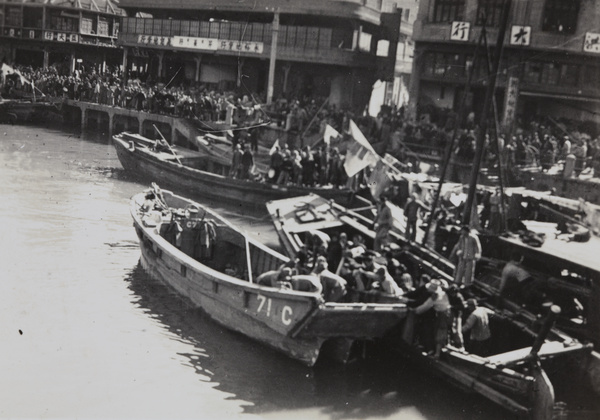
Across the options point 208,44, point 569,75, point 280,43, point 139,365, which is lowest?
point 139,365

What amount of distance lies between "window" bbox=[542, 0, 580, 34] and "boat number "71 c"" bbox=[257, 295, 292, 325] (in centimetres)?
2427

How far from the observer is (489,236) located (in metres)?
15.1

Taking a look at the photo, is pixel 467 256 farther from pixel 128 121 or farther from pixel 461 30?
pixel 128 121

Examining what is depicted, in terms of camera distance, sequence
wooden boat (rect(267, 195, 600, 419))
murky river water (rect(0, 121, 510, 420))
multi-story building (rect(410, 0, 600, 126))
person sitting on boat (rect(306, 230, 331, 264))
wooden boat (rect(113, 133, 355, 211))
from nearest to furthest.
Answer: wooden boat (rect(267, 195, 600, 419)) < murky river water (rect(0, 121, 510, 420)) < person sitting on boat (rect(306, 230, 331, 264)) < wooden boat (rect(113, 133, 355, 211)) < multi-story building (rect(410, 0, 600, 126))

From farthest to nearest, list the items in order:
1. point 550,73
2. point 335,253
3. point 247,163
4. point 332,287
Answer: point 550,73
point 247,163
point 335,253
point 332,287

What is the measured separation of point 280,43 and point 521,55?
13.6 m

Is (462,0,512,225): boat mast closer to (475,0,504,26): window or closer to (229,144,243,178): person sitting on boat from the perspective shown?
(229,144,243,178): person sitting on boat

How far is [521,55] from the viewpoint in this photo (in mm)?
31109

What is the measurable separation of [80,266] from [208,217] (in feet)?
11.4

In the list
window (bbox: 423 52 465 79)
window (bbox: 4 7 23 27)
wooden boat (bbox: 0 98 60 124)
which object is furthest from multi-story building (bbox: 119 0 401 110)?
window (bbox: 4 7 23 27)

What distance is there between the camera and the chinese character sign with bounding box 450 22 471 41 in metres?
32.1

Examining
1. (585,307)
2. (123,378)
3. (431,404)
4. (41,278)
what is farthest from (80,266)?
(585,307)

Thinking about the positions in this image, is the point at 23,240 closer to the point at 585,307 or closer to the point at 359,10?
the point at 585,307

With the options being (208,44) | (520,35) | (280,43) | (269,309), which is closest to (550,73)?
(520,35)
